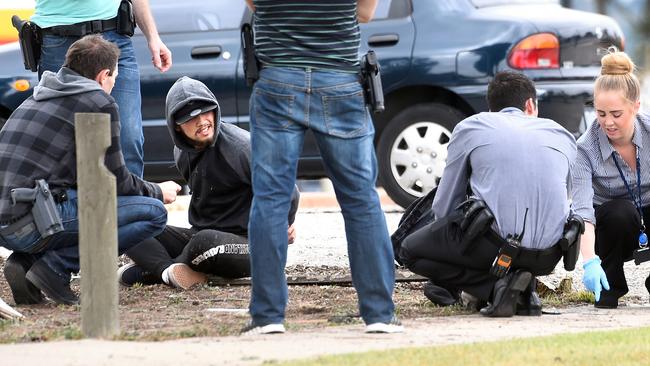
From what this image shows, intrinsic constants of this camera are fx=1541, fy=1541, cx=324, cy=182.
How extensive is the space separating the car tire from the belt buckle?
12.1 ft

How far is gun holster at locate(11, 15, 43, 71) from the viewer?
728 cm

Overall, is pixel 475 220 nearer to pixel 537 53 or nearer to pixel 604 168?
pixel 604 168

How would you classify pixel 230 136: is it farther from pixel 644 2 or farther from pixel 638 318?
pixel 644 2

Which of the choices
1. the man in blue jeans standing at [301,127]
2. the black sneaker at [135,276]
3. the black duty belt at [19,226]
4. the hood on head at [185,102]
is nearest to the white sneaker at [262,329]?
the man in blue jeans standing at [301,127]

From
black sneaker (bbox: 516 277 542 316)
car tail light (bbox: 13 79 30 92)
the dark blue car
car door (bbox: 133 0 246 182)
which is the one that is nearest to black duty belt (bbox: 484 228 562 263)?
black sneaker (bbox: 516 277 542 316)

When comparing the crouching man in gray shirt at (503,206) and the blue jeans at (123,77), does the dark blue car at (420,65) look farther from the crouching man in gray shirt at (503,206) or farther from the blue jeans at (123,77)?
the crouching man in gray shirt at (503,206)

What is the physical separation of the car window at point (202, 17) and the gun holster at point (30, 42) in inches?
137

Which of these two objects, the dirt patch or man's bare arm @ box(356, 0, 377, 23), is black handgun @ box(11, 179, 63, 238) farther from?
man's bare arm @ box(356, 0, 377, 23)

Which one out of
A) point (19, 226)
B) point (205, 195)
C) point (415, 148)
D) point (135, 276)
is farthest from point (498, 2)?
point (19, 226)


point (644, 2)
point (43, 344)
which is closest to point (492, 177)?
point (43, 344)

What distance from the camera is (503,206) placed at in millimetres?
6445

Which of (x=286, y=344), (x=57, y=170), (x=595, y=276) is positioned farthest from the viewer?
(x=595, y=276)

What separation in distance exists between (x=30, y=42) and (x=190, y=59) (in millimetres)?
3424

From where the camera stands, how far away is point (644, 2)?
838 inches
